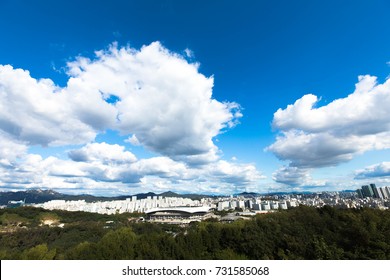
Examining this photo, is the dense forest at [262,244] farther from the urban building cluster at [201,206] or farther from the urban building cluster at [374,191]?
the urban building cluster at [374,191]

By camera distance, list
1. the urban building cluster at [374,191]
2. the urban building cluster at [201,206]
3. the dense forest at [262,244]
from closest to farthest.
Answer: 1. the dense forest at [262,244]
2. the urban building cluster at [201,206]
3. the urban building cluster at [374,191]

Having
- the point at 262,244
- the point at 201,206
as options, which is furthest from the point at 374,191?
the point at 262,244

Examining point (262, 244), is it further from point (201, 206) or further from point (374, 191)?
point (374, 191)

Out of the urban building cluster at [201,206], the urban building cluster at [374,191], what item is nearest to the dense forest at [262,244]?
the urban building cluster at [201,206]

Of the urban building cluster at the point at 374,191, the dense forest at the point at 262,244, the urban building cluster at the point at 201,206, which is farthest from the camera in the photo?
the urban building cluster at the point at 374,191

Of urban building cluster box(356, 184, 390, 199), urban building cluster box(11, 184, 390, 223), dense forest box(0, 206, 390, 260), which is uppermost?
urban building cluster box(356, 184, 390, 199)

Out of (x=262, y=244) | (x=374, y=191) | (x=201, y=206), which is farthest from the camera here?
(x=374, y=191)

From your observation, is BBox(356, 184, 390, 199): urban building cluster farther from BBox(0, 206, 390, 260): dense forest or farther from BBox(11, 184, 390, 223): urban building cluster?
BBox(0, 206, 390, 260): dense forest

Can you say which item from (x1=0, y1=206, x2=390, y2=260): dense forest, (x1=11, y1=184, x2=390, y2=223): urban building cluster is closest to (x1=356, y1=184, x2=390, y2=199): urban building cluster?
(x1=11, y1=184, x2=390, y2=223): urban building cluster

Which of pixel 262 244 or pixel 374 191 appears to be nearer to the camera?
pixel 262 244

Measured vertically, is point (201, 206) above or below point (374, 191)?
below

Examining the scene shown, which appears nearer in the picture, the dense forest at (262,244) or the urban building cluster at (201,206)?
the dense forest at (262,244)
